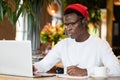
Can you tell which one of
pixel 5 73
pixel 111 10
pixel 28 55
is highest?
pixel 111 10

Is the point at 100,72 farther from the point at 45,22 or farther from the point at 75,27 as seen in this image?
the point at 45,22

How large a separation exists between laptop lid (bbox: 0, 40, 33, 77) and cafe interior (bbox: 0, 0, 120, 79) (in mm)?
521

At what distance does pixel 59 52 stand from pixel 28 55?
0.71 meters

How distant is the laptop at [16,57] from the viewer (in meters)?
2.32

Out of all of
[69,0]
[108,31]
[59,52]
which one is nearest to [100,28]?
[108,31]

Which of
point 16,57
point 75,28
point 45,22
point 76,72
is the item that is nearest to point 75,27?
point 75,28

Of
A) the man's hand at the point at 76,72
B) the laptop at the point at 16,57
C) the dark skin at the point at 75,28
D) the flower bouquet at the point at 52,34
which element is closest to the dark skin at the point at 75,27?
the dark skin at the point at 75,28

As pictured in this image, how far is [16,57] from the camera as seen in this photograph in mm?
2406

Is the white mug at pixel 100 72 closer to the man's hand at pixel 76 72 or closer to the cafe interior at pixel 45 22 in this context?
the man's hand at pixel 76 72

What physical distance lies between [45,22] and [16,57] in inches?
299

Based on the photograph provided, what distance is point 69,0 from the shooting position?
9805mm

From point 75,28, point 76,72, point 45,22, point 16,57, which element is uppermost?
point 45,22

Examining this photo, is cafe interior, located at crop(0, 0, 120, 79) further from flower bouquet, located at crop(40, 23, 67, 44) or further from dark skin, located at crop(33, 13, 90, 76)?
dark skin, located at crop(33, 13, 90, 76)

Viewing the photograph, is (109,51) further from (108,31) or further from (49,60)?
(108,31)
